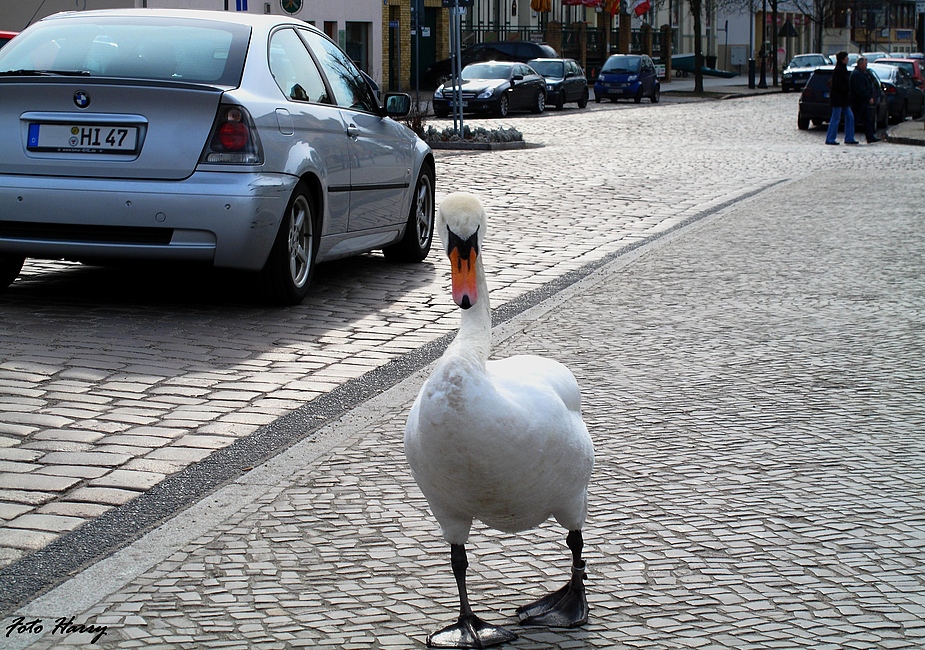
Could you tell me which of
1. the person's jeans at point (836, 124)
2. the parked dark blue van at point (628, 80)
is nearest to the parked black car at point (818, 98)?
the person's jeans at point (836, 124)

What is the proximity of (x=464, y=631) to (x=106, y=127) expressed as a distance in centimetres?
505

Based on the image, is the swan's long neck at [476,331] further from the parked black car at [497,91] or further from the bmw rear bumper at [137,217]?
the parked black car at [497,91]

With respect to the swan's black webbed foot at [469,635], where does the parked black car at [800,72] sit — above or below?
above

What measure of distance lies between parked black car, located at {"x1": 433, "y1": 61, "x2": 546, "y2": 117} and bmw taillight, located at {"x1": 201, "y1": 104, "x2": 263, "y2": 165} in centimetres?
2575

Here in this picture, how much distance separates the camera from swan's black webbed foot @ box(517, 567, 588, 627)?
12.1ft

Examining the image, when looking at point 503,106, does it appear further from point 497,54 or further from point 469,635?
point 469,635

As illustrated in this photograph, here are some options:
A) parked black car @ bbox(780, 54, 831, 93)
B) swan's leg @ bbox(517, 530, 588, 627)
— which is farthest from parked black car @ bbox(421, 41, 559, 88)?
swan's leg @ bbox(517, 530, 588, 627)

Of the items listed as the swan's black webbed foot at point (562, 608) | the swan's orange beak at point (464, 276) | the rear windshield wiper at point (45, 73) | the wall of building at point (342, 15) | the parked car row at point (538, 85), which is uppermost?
the wall of building at point (342, 15)

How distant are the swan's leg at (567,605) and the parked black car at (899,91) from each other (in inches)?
1211

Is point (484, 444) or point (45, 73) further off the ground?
point (45, 73)

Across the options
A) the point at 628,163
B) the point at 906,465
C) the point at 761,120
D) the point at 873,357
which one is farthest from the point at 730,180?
the point at 761,120

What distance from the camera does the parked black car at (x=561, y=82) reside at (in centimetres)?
4012

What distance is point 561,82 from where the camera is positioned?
40344 mm

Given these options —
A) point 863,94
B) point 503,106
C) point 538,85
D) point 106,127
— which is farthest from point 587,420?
point 538,85
